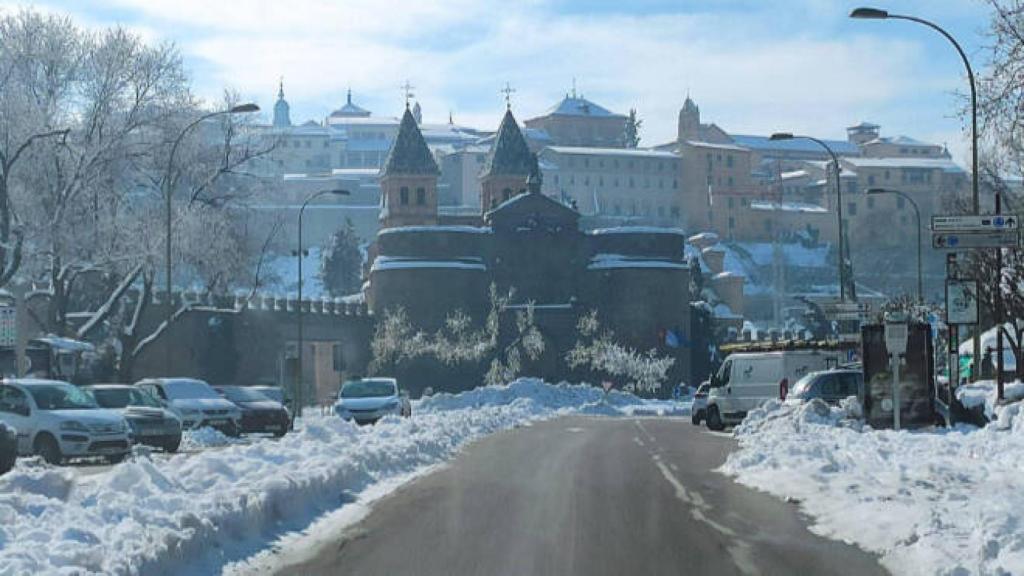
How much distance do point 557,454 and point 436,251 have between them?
73996mm

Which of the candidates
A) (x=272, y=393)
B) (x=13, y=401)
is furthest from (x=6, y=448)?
(x=272, y=393)

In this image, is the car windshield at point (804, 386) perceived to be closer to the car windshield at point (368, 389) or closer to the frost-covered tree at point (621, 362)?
the car windshield at point (368, 389)

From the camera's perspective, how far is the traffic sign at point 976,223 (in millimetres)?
23844

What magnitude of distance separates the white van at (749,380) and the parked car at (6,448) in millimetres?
22087

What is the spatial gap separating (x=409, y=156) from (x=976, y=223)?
92.2 meters

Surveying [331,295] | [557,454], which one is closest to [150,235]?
[557,454]

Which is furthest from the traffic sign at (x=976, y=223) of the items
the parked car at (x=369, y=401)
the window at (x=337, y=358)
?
the window at (x=337, y=358)

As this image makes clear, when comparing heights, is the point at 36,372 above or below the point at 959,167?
below

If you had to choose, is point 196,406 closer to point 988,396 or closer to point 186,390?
point 186,390

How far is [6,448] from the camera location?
2108cm

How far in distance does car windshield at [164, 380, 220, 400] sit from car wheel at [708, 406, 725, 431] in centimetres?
1335

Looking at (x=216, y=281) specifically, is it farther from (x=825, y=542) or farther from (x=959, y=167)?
(x=959, y=167)

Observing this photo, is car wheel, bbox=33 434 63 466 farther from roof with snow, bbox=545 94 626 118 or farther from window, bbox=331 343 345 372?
roof with snow, bbox=545 94 626 118

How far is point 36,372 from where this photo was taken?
42.4 m
